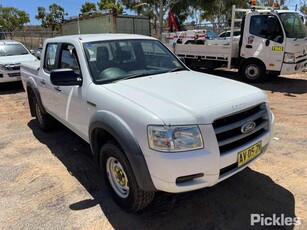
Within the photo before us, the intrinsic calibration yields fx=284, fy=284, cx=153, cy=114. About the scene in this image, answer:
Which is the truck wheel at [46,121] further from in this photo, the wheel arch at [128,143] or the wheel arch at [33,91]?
the wheel arch at [128,143]

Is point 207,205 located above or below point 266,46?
below

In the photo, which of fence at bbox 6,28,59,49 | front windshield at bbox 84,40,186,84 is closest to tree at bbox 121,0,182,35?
fence at bbox 6,28,59,49

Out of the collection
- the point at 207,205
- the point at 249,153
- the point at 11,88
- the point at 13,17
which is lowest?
the point at 207,205

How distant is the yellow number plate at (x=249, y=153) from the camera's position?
2.66 meters

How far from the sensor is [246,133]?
8.86ft

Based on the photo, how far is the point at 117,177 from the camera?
2.99 metres

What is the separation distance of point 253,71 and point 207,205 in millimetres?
7572

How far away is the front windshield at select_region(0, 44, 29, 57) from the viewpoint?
10192mm

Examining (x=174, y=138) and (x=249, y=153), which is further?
(x=249, y=153)

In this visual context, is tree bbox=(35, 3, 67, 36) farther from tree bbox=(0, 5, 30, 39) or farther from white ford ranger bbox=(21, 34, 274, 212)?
white ford ranger bbox=(21, 34, 274, 212)

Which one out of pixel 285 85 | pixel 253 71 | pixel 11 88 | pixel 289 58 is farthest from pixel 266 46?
pixel 11 88

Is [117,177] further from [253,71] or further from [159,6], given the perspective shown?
[159,6]

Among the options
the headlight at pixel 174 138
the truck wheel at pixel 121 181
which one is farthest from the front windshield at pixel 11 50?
the headlight at pixel 174 138

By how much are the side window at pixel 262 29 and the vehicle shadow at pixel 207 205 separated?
6420mm
